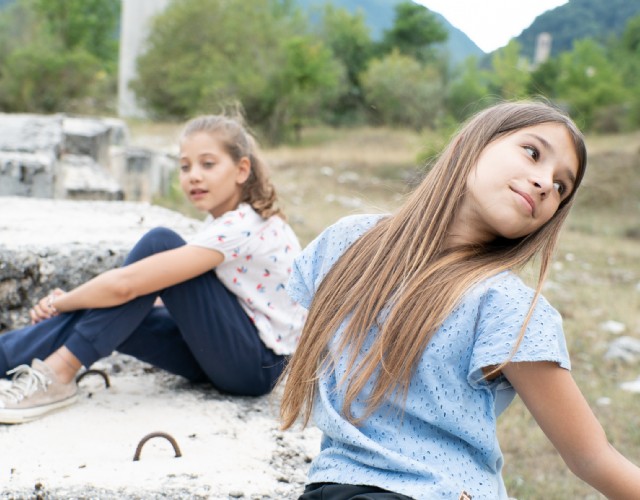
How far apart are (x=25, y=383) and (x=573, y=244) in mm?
9039

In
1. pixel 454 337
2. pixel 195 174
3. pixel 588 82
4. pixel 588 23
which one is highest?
pixel 588 23

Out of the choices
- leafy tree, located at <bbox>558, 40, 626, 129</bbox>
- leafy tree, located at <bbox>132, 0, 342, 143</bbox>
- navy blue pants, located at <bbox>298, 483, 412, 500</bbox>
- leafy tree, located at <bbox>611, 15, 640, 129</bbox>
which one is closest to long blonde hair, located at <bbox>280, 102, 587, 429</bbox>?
navy blue pants, located at <bbox>298, 483, 412, 500</bbox>

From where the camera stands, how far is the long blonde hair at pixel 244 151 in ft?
8.66

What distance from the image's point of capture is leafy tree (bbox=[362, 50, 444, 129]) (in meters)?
26.4

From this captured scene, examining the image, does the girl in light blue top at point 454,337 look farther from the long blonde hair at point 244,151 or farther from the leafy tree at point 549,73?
the leafy tree at point 549,73

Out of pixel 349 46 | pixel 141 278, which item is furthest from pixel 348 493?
pixel 349 46

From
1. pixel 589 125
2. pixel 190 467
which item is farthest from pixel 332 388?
pixel 589 125

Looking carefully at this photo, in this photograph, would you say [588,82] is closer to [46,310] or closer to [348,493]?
[46,310]

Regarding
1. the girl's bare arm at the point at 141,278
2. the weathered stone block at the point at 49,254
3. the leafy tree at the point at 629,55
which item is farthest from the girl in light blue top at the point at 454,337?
the leafy tree at the point at 629,55

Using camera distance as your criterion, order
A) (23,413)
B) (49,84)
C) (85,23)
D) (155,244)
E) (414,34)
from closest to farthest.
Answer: (23,413) → (155,244) → (49,84) → (414,34) → (85,23)

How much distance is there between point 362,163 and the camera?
18.2m

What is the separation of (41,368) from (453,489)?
1.33 metres

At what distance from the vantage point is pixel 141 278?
230 centimetres

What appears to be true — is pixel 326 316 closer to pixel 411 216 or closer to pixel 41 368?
pixel 411 216
